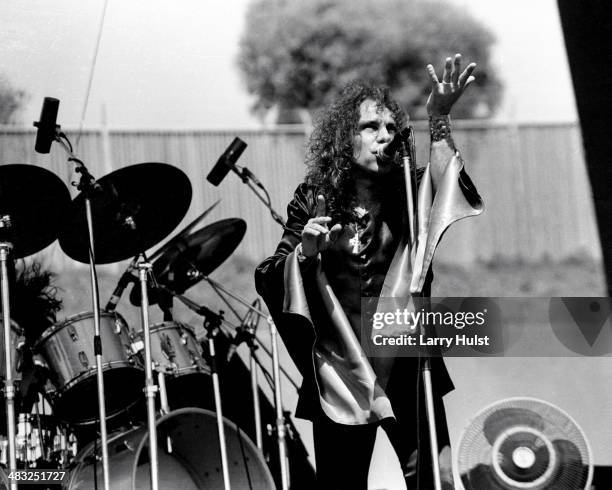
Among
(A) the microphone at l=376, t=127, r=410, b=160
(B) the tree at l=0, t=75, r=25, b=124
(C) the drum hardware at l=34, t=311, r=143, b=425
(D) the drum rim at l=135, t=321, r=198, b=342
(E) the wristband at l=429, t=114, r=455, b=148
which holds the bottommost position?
(C) the drum hardware at l=34, t=311, r=143, b=425

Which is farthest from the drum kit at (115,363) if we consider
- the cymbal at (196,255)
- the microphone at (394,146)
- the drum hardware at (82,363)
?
the microphone at (394,146)

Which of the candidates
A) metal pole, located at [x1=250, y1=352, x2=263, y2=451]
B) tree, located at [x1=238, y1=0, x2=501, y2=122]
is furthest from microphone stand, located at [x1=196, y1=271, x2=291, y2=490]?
tree, located at [x1=238, y1=0, x2=501, y2=122]

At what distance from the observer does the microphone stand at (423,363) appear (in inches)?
116

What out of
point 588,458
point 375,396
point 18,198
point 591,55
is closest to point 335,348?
point 375,396

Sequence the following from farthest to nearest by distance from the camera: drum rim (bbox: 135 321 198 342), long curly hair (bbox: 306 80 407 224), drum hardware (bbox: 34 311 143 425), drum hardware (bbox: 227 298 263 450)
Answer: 1. drum hardware (bbox: 227 298 263 450)
2. drum rim (bbox: 135 321 198 342)
3. drum hardware (bbox: 34 311 143 425)
4. long curly hair (bbox: 306 80 407 224)

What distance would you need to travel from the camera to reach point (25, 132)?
177 inches

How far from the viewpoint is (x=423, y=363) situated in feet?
9.89

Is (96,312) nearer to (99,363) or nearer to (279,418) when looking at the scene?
(99,363)

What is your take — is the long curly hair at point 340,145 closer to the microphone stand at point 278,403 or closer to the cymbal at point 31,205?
the microphone stand at point 278,403

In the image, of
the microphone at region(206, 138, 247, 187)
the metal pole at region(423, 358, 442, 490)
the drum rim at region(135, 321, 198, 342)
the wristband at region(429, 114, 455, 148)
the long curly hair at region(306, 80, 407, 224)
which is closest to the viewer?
the metal pole at region(423, 358, 442, 490)

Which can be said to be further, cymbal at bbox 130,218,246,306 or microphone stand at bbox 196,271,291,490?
cymbal at bbox 130,218,246,306

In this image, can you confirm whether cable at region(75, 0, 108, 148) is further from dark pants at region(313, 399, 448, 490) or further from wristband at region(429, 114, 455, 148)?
dark pants at region(313, 399, 448, 490)

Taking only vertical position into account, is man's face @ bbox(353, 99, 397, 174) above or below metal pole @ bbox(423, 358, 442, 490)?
above

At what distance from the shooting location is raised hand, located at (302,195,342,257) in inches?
120
